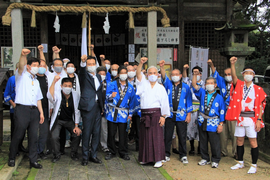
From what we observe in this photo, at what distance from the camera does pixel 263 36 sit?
63.2 feet

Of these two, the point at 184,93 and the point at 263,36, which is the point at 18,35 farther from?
the point at 263,36

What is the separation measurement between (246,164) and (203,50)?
20.7 feet

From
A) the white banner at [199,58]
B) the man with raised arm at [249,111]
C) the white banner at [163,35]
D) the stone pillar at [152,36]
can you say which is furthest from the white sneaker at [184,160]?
the white banner at [163,35]

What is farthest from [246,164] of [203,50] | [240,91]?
[203,50]

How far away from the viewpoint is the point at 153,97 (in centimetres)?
555

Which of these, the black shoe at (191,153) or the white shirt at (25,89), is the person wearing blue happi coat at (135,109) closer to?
the black shoe at (191,153)

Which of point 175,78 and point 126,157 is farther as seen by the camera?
point 175,78

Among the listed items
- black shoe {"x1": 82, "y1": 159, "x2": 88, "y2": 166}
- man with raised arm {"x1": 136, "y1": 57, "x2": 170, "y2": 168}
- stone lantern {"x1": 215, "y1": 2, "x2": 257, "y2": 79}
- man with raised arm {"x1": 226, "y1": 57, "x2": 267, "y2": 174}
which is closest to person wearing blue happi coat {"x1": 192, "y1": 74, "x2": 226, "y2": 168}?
man with raised arm {"x1": 226, "y1": 57, "x2": 267, "y2": 174}

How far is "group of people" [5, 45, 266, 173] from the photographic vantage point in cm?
519

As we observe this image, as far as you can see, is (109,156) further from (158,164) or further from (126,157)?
(158,164)

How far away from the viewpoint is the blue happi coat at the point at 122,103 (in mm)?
5867

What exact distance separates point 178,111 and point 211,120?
0.75 metres

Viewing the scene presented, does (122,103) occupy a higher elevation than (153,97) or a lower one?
lower

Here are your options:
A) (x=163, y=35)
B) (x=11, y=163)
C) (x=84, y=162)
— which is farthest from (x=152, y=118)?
(x=163, y=35)
